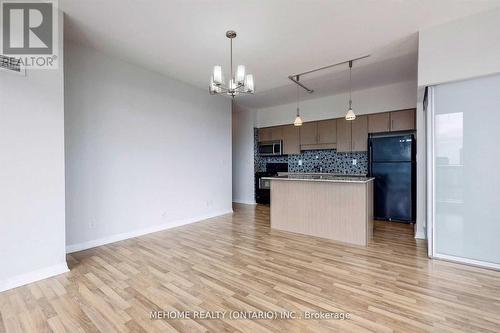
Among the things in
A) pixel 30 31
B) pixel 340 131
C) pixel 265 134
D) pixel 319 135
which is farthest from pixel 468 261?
pixel 30 31

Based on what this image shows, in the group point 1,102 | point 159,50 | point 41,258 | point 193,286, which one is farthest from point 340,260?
point 1,102

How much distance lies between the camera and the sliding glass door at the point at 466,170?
2.53 metres

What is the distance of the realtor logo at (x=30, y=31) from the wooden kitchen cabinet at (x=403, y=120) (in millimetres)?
5702

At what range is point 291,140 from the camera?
6383 mm

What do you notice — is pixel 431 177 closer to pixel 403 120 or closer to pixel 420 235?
pixel 420 235

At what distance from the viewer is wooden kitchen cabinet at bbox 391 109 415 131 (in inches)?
184

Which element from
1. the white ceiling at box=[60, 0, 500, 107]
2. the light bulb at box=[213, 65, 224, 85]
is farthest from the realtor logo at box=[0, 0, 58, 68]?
the light bulb at box=[213, 65, 224, 85]

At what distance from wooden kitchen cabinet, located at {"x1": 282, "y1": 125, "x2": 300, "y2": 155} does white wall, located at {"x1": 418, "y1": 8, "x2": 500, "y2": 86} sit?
139 inches

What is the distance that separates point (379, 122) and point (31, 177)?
586cm

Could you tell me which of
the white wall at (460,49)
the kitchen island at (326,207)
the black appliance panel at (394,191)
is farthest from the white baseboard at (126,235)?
the white wall at (460,49)

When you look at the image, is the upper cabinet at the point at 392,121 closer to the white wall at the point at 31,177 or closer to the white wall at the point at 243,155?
the white wall at the point at 243,155

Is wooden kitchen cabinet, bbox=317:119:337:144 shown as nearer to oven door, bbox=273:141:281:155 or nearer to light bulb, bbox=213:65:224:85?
oven door, bbox=273:141:281:155

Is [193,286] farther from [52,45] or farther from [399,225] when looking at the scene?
[399,225]

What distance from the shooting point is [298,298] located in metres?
2.04
